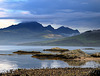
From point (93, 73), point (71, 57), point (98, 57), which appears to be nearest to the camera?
point (93, 73)

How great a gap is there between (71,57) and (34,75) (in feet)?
138

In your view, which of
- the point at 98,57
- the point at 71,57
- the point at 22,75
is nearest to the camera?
the point at 22,75

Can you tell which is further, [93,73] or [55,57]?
[55,57]

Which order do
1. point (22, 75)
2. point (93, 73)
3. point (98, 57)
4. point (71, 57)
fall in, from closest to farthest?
point (93, 73), point (22, 75), point (71, 57), point (98, 57)

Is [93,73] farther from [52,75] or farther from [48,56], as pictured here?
[48,56]

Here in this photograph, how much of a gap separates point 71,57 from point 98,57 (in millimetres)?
11037

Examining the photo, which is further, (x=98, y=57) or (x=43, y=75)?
(x=98, y=57)

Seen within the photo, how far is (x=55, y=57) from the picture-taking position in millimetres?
73625

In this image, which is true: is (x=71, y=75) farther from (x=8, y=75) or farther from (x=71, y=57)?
(x=71, y=57)

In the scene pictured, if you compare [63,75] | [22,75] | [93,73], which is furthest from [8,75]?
[93,73]

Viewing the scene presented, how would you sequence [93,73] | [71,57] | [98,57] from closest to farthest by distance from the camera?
[93,73] < [71,57] < [98,57]

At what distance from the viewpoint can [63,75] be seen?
29094 millimetres

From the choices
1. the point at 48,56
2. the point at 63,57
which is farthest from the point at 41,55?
the point at 63,57

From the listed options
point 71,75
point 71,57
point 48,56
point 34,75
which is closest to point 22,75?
point 34,75
